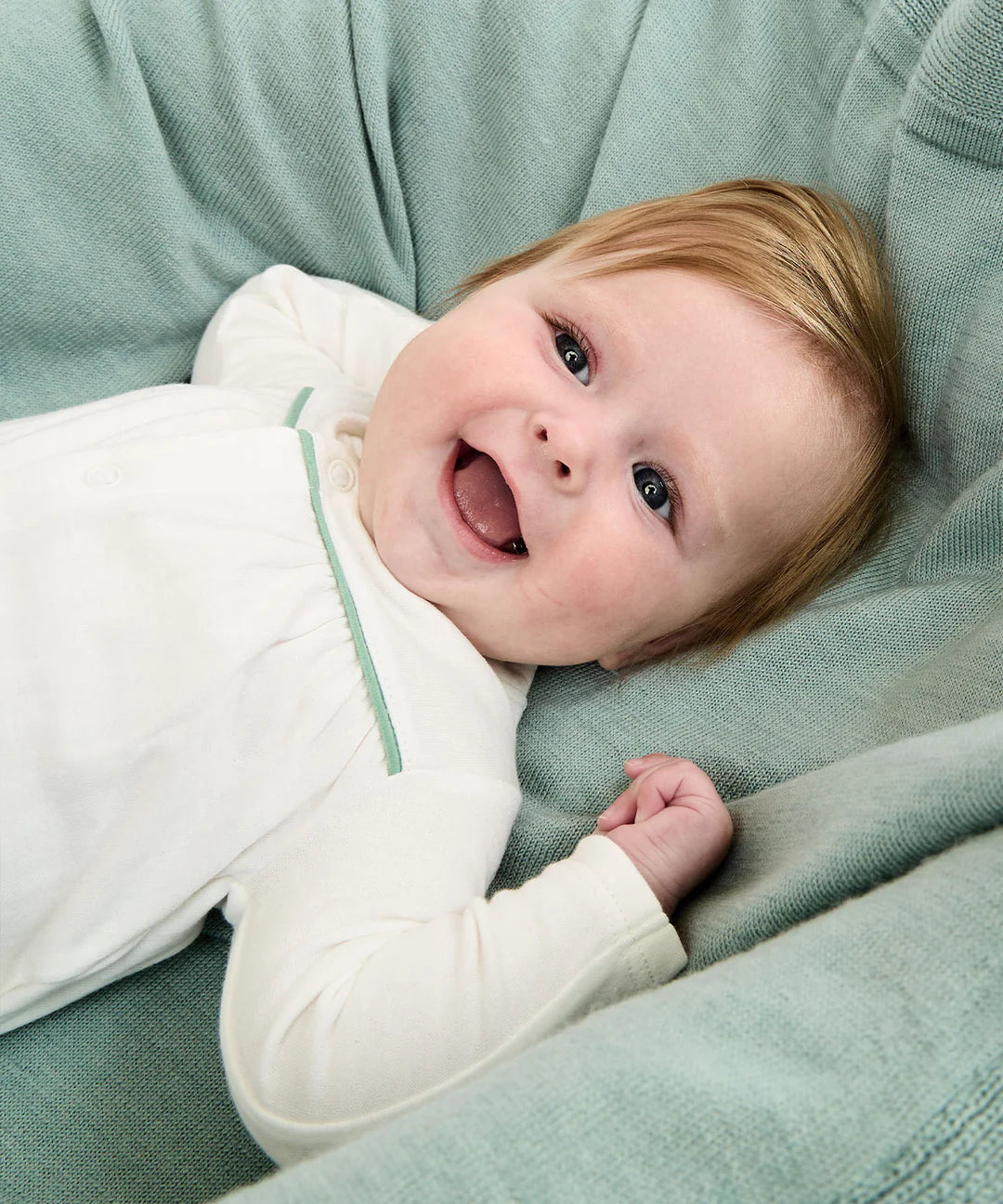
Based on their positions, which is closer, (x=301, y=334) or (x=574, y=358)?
(x=574, y=358)

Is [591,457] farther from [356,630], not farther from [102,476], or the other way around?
[102,476]

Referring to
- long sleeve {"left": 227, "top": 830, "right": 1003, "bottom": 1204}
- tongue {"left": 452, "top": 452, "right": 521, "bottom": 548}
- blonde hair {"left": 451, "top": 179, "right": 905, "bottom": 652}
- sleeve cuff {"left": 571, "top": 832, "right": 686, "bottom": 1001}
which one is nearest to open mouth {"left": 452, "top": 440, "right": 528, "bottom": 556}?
tongue {"left": 452, "top": 452, "right": 521, "bottom": 548}

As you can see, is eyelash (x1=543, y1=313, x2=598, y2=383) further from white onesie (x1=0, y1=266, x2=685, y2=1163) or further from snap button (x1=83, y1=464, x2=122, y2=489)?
snap button (x1=83, y1=464, x2=122, y2=489)

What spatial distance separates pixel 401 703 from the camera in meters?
0.97

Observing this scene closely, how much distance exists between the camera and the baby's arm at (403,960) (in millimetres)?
770

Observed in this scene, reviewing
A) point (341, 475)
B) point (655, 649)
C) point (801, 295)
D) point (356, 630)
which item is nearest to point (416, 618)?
point (356, 630)

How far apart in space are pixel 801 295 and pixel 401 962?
0.75 metres

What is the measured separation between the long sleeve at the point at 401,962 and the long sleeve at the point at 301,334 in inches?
25.8

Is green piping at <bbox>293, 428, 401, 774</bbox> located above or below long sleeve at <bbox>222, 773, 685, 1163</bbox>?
above

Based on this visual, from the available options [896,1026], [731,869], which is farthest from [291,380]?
[896,1026]

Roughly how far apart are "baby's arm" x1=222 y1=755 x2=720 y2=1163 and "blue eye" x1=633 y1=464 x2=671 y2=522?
1.09 feet

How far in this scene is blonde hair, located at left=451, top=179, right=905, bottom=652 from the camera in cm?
107

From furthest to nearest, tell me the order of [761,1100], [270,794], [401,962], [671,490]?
[671,490], [270,794], [401,962], [761,1100]

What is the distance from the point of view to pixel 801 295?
1.07 metres
